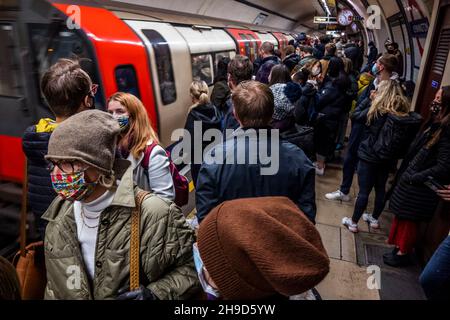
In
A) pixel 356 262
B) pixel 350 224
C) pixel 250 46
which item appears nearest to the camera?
pixel 356 262

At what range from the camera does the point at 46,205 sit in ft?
6.53

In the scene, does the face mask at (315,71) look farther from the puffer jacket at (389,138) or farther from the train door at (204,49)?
the train door at (204,49)

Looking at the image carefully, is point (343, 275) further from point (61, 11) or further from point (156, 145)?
point (61, 11)

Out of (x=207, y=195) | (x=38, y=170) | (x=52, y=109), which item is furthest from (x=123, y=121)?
(x=207, y=195)

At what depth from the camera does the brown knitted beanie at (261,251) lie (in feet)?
2.91

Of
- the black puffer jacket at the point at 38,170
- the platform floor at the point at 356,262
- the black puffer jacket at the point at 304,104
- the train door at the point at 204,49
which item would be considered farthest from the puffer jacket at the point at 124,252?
the train door at the point at 204,49

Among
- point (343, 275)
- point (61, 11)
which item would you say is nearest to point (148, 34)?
point (61, 11)

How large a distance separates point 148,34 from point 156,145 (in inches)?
122

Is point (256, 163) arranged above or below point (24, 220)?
above

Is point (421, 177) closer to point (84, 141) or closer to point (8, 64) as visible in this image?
point (84, 141)

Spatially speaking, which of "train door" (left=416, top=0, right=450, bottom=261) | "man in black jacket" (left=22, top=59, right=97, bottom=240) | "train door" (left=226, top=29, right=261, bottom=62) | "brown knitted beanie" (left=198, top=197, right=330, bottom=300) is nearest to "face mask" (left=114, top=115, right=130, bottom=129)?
"man in black jacket" (left=22, top=59, right=97, bottom=240)

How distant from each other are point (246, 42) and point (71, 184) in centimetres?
900

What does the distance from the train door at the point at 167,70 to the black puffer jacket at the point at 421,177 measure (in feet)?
10.3

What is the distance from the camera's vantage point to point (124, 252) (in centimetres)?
133
